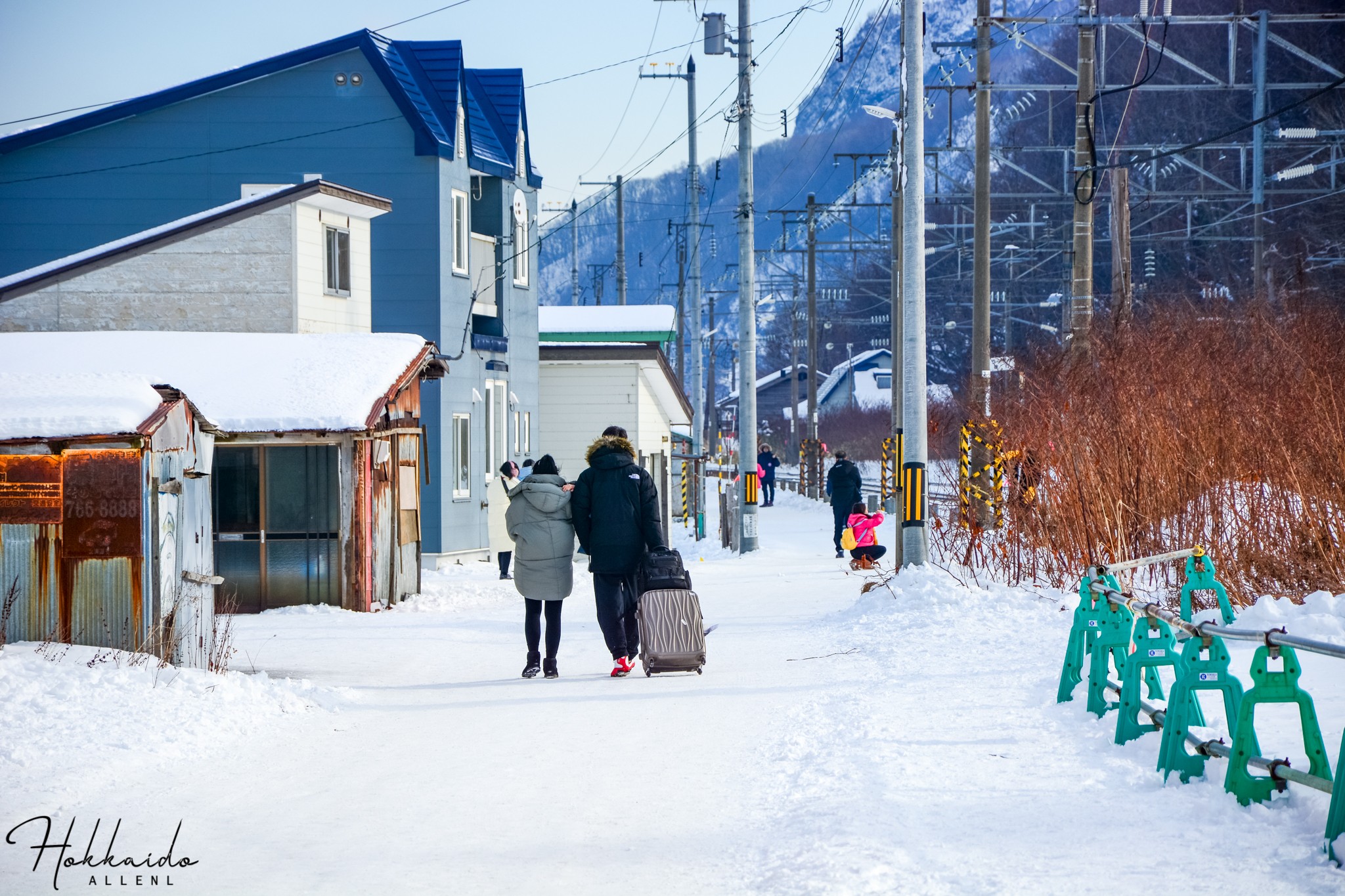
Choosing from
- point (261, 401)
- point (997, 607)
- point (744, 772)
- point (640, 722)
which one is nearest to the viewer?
point (744, 772)

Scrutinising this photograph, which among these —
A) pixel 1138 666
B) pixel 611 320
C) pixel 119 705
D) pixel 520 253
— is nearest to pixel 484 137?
pixel 520 253

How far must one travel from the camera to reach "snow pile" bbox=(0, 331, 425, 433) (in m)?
16.8

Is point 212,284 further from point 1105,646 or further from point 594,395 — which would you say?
point 1105,646

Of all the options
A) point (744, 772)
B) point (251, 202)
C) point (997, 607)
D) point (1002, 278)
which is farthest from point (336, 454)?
point (1002, 278)

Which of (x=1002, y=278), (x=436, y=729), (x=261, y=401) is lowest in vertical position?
(x=436, y=729)

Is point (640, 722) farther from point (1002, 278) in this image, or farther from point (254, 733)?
point (1002, 278)

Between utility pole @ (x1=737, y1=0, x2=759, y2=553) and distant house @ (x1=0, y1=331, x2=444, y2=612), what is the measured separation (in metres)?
→ 9.96

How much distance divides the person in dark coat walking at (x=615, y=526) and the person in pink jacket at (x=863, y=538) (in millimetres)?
10252

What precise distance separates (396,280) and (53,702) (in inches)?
690

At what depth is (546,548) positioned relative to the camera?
37.5ft

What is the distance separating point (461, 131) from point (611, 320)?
1280 centimetres

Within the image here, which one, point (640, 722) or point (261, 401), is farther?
point (261, 401)

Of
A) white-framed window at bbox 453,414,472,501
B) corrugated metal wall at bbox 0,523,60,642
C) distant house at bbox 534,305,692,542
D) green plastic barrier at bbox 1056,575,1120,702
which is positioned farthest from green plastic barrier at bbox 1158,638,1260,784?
distant house at bbox 534,305,692,542

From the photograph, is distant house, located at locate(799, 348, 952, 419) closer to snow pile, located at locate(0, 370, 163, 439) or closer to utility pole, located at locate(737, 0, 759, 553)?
utility pole, located at locate(737, 0, 759, 553)
